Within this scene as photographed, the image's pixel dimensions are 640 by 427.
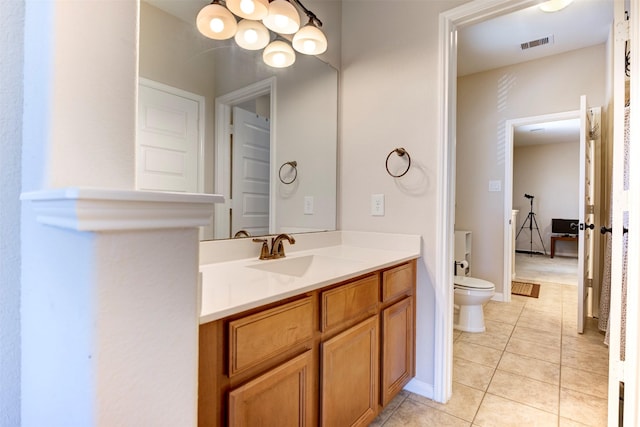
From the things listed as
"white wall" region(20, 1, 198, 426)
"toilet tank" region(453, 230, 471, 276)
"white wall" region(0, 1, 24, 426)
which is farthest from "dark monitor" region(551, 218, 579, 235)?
"white wall" region(0, 1, 24, 426)

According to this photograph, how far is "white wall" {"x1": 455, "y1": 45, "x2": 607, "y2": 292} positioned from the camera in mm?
3084

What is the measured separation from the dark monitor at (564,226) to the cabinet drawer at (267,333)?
7.09m

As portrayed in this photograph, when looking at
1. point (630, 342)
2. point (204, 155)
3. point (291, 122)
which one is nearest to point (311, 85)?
point (291, 122)

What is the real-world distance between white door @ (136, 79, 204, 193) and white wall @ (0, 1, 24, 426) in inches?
21.8

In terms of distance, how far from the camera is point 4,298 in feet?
2.01

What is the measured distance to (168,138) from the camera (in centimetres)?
126

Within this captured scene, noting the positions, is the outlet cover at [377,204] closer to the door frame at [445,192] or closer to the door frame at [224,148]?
the door frame at [445,192]

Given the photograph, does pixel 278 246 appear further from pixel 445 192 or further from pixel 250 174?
pixel 445 192

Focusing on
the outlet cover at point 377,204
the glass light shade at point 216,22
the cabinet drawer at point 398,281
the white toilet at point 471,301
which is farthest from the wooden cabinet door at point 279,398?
the white toilet at point 471,301

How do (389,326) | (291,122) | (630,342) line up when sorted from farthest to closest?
1. (291,122)
2. (389,326)
3. (630,342)

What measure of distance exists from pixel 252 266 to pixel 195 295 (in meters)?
→ 0.82

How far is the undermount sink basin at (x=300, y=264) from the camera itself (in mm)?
1418

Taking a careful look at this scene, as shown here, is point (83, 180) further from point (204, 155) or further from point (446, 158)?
point (446, 158)

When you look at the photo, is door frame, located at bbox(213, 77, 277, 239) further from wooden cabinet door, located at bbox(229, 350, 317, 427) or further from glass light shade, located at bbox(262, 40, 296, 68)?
wooden cabinet door, located at bbox(229, 350, 317, 427)
